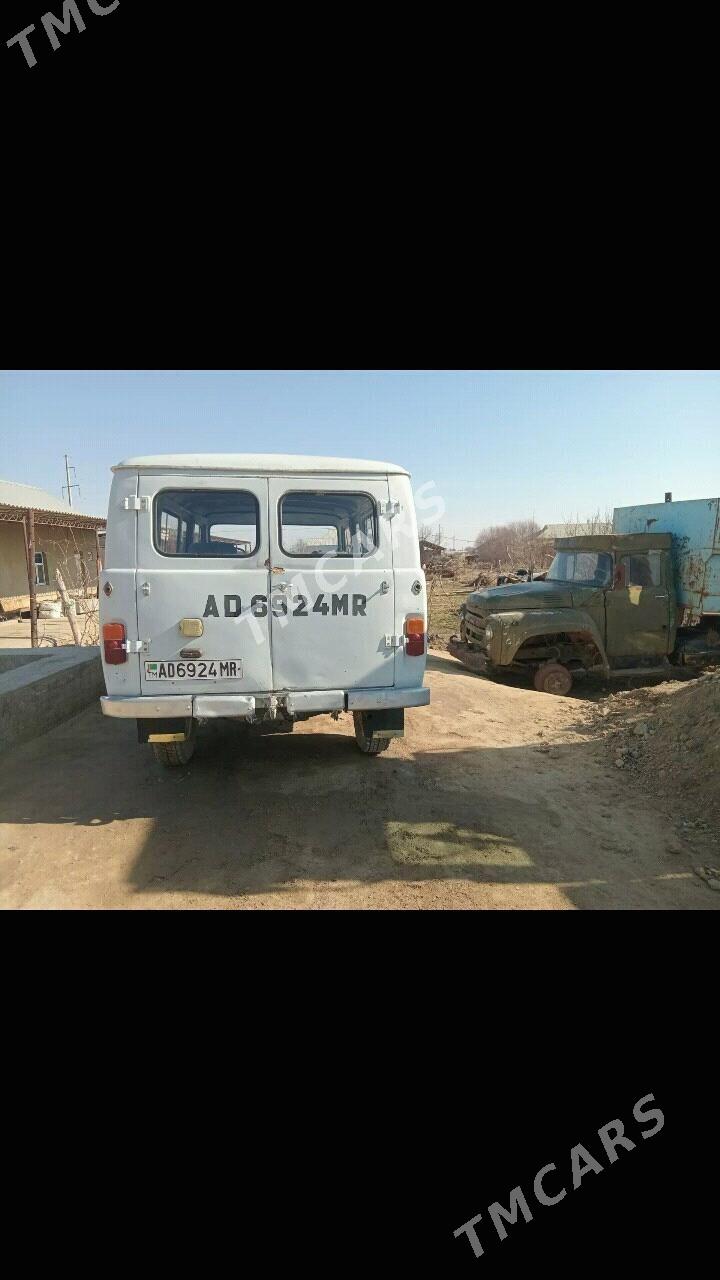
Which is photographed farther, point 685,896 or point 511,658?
point 511,658

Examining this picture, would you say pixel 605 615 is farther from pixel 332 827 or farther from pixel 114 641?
pixel 114 641

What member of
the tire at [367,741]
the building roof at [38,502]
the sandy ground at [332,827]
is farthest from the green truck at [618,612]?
the building roof at [38,502]

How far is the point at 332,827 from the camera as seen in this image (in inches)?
Result: 161

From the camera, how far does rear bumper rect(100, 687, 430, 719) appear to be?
13.3 ft

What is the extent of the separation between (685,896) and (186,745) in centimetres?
360

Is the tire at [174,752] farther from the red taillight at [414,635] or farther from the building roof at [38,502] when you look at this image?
the building roof at [38,502]

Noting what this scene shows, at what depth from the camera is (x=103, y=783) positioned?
4.75 m

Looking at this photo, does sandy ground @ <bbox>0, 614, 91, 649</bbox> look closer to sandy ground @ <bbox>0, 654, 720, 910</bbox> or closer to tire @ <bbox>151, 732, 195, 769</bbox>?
sandy ground @ <bbox>0, 654, 720, 910</bbox>

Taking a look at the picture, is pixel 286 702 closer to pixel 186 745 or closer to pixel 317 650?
pixel 317 650

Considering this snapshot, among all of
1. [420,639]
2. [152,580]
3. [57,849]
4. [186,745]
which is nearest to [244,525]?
[152,580]

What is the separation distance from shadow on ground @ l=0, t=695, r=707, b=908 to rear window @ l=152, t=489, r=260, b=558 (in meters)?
1.78

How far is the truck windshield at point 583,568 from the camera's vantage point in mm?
8570

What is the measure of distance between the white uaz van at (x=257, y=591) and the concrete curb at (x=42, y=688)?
1.87 m

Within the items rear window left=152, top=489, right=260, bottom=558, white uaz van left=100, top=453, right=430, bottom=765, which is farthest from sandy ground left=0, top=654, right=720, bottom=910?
rear window left=152, top=489, right=260, bottom=558
